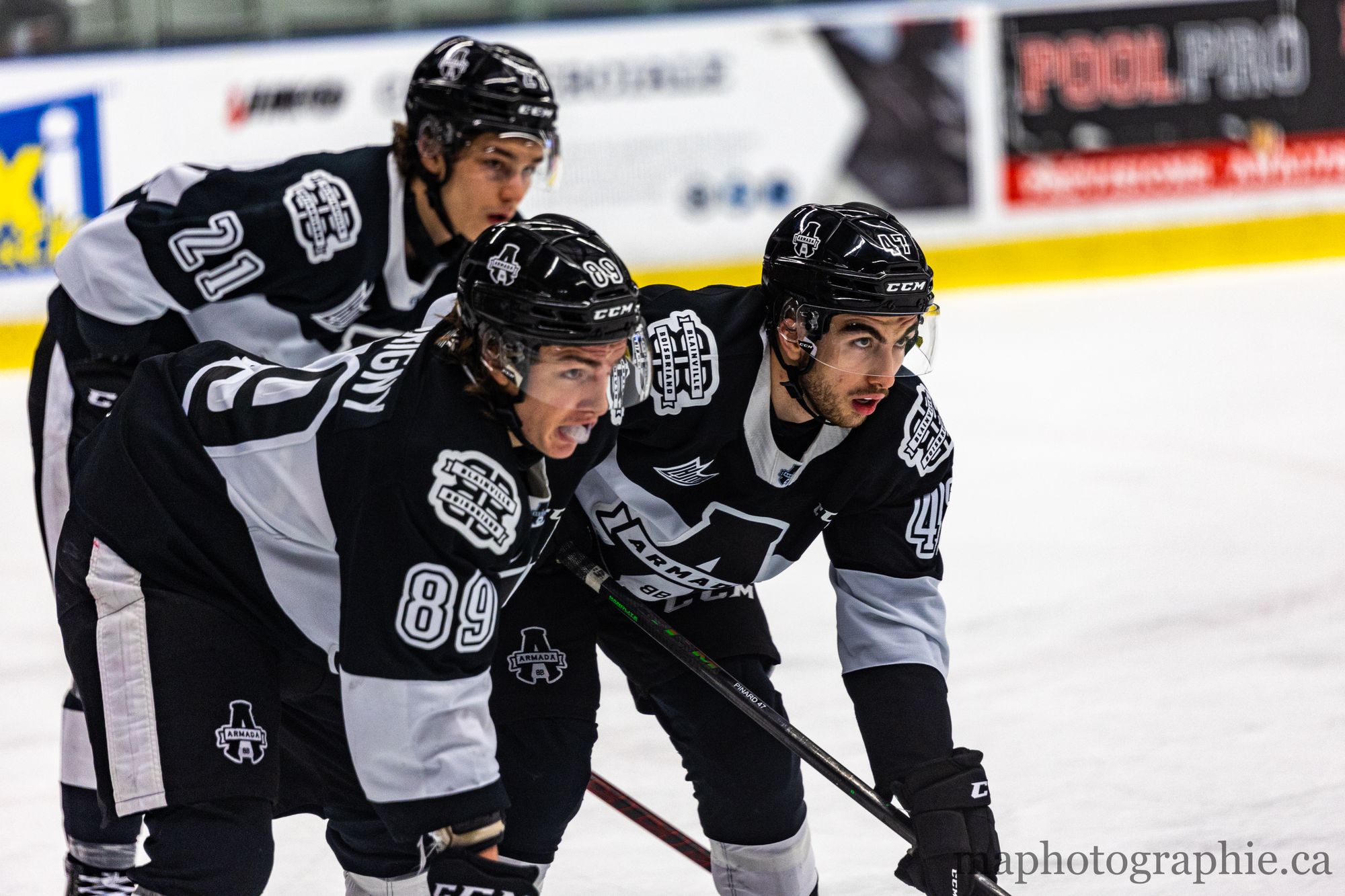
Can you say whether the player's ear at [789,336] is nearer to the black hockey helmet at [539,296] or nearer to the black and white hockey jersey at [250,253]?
the black hockey helmet at [539,296]

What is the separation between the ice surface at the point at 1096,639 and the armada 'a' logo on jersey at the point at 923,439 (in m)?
0.78

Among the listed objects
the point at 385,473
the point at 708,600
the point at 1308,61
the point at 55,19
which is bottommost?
the point at 708,600

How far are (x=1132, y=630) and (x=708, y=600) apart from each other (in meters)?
1.67

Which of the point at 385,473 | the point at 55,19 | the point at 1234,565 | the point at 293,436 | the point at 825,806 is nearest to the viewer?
the point at 385,473

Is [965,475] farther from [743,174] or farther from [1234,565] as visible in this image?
[743,174]

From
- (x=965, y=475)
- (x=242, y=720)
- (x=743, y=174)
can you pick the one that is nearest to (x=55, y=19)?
(x=743, y=174)

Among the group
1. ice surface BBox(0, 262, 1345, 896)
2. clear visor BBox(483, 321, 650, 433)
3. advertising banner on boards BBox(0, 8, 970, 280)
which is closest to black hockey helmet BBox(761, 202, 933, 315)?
clear visor BBox(483, 321, 650, 433)

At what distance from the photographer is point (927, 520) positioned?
2.26 meters

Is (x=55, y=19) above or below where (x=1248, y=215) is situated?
above

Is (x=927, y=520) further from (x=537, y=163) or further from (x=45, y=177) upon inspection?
(x=45, y=177)

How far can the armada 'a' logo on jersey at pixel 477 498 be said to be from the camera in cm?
170

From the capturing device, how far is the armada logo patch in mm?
1901

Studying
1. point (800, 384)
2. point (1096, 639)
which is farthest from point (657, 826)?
point (1096, 639)

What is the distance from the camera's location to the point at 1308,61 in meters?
7.55
